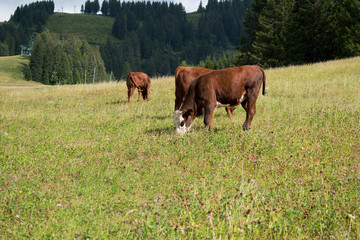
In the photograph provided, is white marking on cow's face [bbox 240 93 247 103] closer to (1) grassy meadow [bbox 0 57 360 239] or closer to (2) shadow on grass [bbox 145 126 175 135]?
(1) grassy meadow [bbox 0 57 360 239]

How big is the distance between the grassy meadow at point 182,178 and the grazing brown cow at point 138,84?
19.3 feet

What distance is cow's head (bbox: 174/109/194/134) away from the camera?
31.1 ft

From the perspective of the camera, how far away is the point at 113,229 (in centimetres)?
424

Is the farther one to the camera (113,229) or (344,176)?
(344,176)

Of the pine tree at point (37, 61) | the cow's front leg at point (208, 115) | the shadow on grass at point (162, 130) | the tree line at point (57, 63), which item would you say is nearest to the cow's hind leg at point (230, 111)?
the shadow on grass at point (162, 130)

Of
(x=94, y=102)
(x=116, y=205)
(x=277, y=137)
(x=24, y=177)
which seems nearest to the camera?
(x=116, y=205)

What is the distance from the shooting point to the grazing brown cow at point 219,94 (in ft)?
31.1

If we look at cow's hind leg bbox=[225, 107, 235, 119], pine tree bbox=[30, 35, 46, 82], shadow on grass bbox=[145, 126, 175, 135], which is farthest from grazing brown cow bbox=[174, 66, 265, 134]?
pine tree bbox=[30, 35, 46, 82]

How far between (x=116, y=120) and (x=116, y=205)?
7546 millimetres

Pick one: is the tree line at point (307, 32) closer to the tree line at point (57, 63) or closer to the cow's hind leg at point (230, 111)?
the cow's hind leg at point (230, 111)

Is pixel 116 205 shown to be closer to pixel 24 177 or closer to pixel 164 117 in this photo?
pixel 24 177

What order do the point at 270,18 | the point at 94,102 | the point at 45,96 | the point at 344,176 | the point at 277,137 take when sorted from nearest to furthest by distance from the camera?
1. the point at 344,176
2. the point at 277,137
3. the point at 94,102
4. the point at 45,96
5. the point at 270,18

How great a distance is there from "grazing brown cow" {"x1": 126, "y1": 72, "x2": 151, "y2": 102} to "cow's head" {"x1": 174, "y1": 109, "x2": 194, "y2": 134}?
9.15 metres

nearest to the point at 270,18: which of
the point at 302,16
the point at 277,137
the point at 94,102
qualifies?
the point at 302,16
